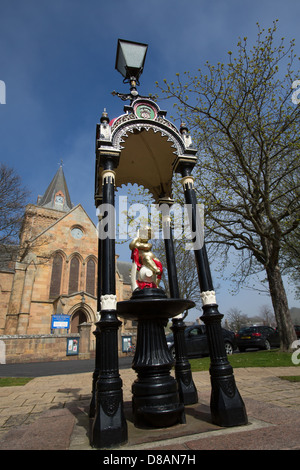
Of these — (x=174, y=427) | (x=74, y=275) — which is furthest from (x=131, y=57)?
(x=74, y=275)

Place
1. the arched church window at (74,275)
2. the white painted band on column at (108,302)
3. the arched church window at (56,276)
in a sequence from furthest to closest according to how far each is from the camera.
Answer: the arched church window at (74,275), the arched church window at (56,276), the white painted band on column at (108,302)

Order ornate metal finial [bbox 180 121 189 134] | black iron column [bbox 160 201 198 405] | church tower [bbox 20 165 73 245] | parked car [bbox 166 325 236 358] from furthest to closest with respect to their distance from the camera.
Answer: church tower [bbox 20 165 73 245]
parked car [bbox 166 325 236 358]
ornate metal finial [bbox 180 121 189 134]
black iron column [bbox 160 201 198 405]

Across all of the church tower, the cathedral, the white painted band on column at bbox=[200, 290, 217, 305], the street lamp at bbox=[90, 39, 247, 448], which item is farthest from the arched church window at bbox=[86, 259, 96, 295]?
the white painted band on column at bbox=[200, 290, 217, 305]

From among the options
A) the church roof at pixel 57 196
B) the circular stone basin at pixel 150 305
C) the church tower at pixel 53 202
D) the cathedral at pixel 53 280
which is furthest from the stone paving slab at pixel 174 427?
the church roof at pixel 57 196

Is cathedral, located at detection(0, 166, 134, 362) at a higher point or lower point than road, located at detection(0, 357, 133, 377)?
higher

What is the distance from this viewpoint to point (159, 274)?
4.44 meters

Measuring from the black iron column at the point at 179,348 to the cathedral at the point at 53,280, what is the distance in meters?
14.3

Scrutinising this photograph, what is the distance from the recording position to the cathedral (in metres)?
20.9

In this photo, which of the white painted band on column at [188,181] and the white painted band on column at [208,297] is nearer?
the white painted band on column at [208,297]

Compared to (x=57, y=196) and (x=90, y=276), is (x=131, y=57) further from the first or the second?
(x=57, y=196)

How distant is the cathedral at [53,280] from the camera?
20.9 m

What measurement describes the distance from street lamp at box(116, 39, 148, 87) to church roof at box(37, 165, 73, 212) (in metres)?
34.7

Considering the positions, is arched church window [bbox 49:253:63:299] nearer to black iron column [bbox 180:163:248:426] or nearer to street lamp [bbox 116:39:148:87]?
street lamp [bbox 116:39:148:87]

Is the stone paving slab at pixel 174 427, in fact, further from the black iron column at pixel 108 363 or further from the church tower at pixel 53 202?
the church tower at pixel 53 202
